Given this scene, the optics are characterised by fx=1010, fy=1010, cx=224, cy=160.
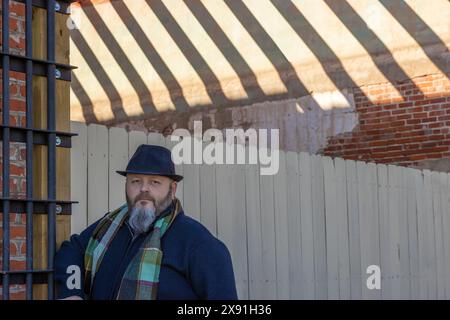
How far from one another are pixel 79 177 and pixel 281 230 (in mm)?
2118

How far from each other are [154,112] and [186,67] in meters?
0.90

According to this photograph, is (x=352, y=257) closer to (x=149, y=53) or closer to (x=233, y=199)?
(x=233, y=199)

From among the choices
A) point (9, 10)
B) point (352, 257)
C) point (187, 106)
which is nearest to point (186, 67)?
point (187, 106)

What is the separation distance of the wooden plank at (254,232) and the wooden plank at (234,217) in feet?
0.16

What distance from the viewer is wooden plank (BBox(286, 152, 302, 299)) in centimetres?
782

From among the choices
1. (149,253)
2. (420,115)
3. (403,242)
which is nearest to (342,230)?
(403,242)

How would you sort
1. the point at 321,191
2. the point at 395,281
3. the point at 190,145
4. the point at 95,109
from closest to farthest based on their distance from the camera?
1. the point at 190,145
2. the point at 321,191
3. the point at 395,281
4. the point at 95,109

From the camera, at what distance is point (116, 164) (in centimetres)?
641
